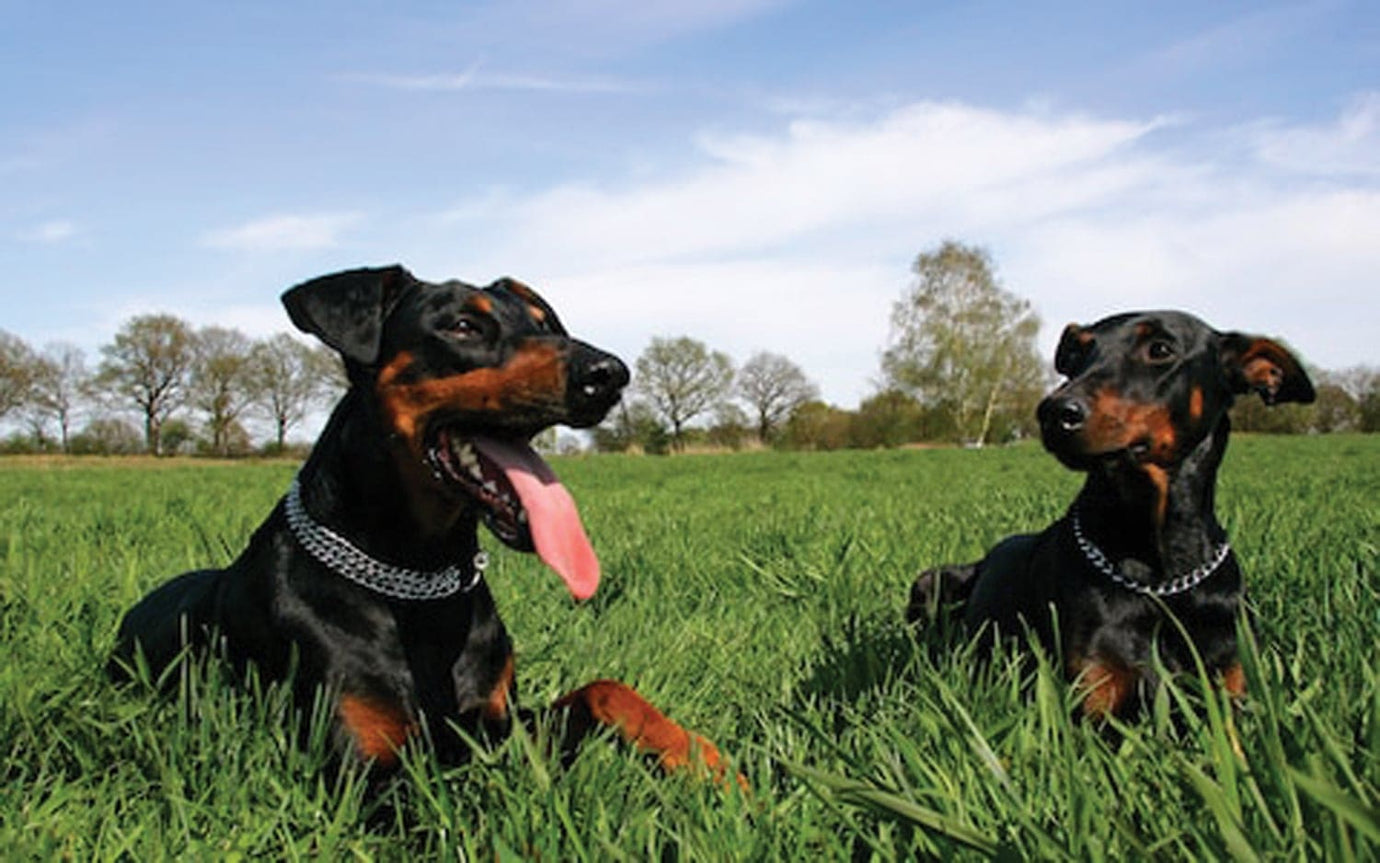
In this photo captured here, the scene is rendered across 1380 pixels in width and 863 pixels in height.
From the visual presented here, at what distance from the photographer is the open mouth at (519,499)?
3023 millimetres

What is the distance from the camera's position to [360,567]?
3.07 m

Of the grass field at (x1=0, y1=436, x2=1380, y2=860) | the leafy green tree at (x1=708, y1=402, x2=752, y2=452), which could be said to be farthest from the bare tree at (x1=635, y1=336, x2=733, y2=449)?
the grass field at (x1=0, y1=436, x2=1380, y2=860)

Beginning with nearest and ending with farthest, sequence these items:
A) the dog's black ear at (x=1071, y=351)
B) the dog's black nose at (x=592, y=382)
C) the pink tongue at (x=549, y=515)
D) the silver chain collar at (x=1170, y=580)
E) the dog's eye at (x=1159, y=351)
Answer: the pink tongue at (x=549, y=515)
the dog's black nose at (x=592, y=382)
the silver chain collar at (x=1170, y=580)
the dog's eye at (x=1159, y=351)
the dog's black ear at (x=1071, y=351)

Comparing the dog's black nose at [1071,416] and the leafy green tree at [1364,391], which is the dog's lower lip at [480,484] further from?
the leafy green tree at [1364,391]

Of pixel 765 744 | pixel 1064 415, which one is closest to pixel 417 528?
pixel 765 744

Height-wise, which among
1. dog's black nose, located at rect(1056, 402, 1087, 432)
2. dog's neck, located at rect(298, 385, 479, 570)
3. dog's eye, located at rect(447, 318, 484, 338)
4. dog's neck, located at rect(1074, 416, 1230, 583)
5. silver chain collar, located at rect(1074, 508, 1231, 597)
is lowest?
silver chain collar, located at rect(1074, 508, 1231, 597)

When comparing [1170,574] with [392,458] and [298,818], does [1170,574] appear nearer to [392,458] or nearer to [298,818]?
[392,458]

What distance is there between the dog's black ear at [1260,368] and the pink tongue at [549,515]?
2.68 meters

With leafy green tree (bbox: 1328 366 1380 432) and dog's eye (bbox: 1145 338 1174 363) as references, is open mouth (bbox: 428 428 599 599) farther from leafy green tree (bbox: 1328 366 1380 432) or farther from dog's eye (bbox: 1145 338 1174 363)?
leafy green tree (bbox: 1328 366 1380 432)

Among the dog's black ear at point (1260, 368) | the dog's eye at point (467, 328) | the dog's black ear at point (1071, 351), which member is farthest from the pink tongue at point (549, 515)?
the dog's black ear at point (1260, 368)

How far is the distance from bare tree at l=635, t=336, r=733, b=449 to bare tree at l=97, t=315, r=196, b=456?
34841 millimetres

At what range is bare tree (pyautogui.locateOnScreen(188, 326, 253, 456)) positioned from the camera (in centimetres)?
7412

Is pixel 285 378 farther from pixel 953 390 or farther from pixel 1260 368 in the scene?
pixel 1260 368

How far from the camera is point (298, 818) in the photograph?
251 centimetres
